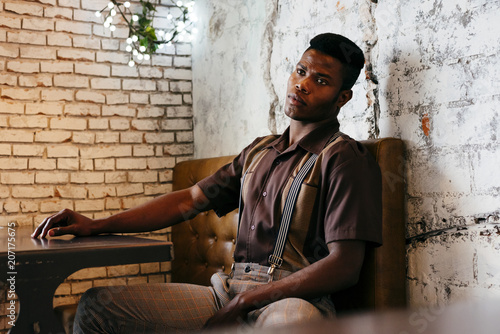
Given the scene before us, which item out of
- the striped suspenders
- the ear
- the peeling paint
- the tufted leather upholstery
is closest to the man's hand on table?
the striped suspenders

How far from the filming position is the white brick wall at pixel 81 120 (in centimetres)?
315

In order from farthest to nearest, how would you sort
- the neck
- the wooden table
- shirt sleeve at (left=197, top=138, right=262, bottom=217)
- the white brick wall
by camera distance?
the white brick wall < shirt sleeve at (left=197, top=138, right=262, bottom=217) < the neck < the wooden table

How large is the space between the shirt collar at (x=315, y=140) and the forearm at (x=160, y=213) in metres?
0.40

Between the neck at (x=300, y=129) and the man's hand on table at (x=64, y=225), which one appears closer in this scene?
the man's hand on table at (x=64, y=225)

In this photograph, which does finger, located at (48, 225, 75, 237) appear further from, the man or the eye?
the eye

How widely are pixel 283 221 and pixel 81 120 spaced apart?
6.45 feet

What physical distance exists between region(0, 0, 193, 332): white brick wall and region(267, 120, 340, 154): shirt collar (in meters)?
1.61

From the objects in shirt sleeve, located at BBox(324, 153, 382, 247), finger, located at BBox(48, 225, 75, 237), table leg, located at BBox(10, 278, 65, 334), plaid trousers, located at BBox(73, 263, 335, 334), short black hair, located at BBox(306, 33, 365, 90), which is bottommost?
plaid trousers, located at BBox(73, 263, 335, 334)

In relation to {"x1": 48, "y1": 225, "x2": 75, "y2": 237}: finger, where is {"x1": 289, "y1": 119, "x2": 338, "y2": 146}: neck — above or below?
above

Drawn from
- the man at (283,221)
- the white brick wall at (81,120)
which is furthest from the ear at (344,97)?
the white brick wall at (81,120)

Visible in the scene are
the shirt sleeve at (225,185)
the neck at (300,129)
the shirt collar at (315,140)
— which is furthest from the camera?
the shirt sleeve at (225,185)

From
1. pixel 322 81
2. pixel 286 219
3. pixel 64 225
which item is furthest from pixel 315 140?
pixel 64 225

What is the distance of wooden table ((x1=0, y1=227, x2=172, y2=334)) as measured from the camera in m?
1.39

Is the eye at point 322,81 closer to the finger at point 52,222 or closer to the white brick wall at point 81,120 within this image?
the finger at point 52,222
